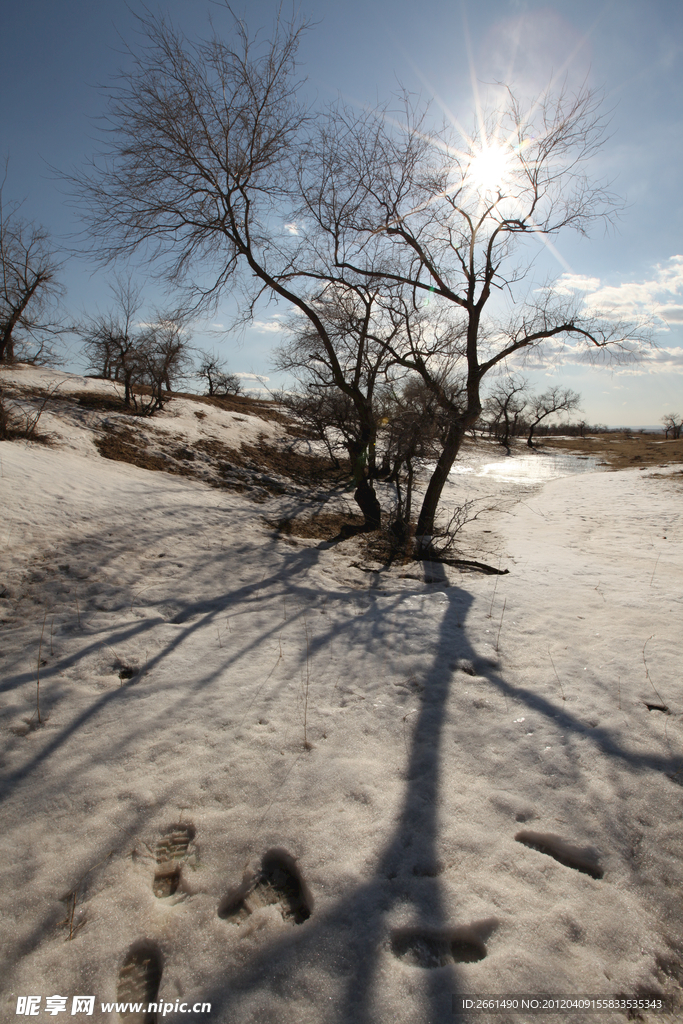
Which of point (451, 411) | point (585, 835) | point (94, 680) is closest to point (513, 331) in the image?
point (451, 411)

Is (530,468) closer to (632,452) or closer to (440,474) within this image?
(632,452)

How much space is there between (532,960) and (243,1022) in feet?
3.84

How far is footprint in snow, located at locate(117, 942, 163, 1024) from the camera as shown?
1529 millimetres

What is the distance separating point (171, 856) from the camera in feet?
6.86

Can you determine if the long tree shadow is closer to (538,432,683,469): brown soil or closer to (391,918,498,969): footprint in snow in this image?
(391,918,498,969): footprint in snow

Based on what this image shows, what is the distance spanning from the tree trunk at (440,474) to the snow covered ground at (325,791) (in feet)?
11.6

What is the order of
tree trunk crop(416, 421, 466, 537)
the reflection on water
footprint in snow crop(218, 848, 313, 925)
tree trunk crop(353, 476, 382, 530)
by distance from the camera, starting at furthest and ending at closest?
the reflection on water
tree trunk crop(353, 476, 382, 530)
tree trunk crop(416, 421, 466, 537)
footprint in snow crop(218, 848, 313, 925)

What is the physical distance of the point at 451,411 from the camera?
834 cm

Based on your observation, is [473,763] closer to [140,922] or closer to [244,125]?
[140,922]

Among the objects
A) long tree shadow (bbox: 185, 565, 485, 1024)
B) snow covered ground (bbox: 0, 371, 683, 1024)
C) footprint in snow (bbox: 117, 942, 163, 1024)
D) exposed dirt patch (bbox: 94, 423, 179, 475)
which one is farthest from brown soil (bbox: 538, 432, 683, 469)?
footprint in snow (bbox: 117, 942, 163, 1024)

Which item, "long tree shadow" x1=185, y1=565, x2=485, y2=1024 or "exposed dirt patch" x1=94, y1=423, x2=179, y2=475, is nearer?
"long tree shadow" x1=185, y1=565, x2=485, y2=1024

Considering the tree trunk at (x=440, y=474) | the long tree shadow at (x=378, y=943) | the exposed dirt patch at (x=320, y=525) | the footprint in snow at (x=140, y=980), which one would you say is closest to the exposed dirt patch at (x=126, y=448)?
the exposed dirt patch at (x=320, y=525)

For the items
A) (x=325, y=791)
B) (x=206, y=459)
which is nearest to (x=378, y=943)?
(x=325, y=791)

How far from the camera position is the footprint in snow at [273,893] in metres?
1.90
